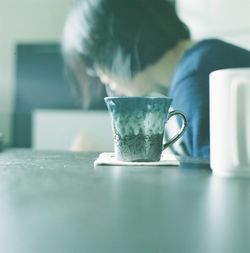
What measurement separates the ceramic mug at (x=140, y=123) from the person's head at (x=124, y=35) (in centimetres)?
157

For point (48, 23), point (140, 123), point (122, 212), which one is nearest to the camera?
point (122, 212)

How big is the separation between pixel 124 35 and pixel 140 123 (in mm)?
1746

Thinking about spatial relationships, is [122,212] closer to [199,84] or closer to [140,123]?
[140,123]

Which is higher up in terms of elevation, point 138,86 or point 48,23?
point 48,23

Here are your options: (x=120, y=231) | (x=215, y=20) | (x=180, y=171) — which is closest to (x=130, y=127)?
(x=180, y=171)

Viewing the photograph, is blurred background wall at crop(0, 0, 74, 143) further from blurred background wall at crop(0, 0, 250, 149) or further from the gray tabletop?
the gray tabletop

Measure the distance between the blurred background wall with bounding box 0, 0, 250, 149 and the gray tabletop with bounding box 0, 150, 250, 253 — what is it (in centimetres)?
195

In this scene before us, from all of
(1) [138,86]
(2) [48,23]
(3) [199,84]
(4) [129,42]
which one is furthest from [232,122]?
(2) [48,23]

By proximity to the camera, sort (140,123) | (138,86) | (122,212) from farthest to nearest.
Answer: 1. (138,86)
2. (140,123)
3. (122,212)

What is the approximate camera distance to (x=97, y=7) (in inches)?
87.6

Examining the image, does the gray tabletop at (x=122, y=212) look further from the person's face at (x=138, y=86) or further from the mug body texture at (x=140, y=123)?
the person's face at (x=138, y=86)

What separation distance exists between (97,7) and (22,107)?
0.74 meters

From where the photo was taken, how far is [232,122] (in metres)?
0.47

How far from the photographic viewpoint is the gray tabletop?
0.75 feet
